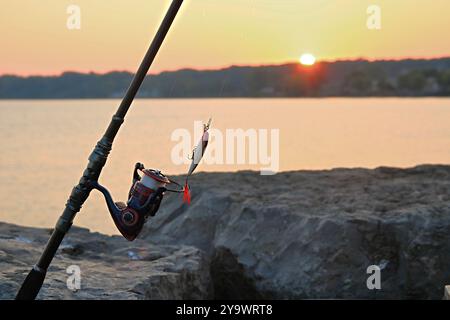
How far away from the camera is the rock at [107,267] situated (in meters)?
5.48

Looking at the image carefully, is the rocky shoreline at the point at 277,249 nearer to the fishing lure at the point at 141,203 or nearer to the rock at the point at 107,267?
the rock at the point at 107,267

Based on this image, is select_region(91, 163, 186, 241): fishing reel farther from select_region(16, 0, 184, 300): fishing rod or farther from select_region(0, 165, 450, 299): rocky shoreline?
Answer: select_region(0, 165, 450, 299): rocky shoreline

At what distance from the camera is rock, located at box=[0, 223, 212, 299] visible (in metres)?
5.48

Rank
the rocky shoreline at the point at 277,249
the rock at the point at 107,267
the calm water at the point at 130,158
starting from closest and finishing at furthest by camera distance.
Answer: the rock at the point at 107,267 → the rocky shoreline at the point at 277,249 → the calm water at the point at 130,158

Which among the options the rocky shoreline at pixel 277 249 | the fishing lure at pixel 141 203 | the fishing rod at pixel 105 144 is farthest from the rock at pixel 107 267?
the fishing lure at pixel 141 203

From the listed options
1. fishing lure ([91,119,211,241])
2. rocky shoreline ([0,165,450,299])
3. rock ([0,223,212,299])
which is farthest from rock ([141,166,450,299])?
fishing lure ([91,119,211,241])

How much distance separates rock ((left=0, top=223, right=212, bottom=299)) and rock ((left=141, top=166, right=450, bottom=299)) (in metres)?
0.56

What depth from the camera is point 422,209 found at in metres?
7.02

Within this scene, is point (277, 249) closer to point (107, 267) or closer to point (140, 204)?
point (107, 267)

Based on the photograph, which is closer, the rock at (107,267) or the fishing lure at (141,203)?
the fishing lure at (141,203)

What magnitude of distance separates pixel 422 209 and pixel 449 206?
28cm

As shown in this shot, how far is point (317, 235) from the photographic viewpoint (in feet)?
22.7

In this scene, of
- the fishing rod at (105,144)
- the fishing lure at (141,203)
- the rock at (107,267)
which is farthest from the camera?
the rock at (107,267)
